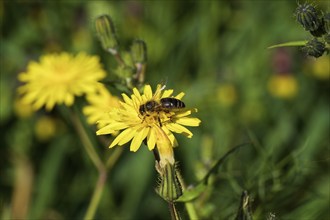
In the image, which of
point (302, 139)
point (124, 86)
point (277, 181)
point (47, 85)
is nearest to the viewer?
point (124, 86)

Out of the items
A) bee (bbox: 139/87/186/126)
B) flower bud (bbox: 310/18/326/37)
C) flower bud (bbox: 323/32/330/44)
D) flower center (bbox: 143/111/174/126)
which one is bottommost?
flower center (bbox: 143/111/174/126)

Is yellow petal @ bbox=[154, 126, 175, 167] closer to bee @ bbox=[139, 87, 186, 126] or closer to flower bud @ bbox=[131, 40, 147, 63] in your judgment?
bee @ bbox=[139, 87, 186, 126]

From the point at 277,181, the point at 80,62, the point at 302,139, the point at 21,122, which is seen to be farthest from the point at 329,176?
the point at 21,122

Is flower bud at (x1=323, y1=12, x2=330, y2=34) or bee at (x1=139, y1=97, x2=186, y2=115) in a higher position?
flower bud at (x1=323, y1=12, x2=330, y2=34)

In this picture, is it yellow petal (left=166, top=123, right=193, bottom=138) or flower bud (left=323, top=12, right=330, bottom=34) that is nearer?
yellow petal (left=166, top=123, right=193, bottom=138)

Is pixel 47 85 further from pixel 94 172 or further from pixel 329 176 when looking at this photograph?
pixel 329 176

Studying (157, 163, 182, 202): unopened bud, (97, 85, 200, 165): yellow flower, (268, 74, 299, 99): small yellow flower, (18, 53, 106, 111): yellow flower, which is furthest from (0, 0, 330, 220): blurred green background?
(157, 163, 182, 202): unopened bud
